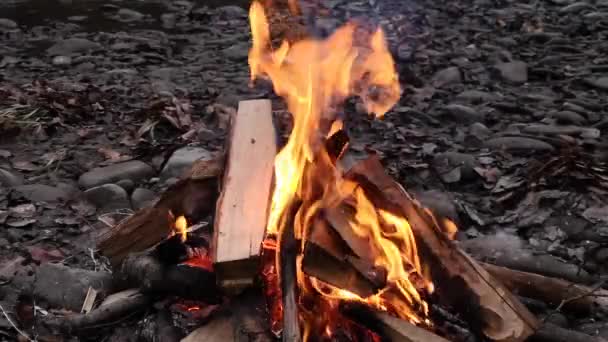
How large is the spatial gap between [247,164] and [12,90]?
13.5 feet

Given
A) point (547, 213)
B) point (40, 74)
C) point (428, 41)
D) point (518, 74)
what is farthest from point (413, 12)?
point (547, 213)

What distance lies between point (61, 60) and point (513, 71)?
5.03 meters

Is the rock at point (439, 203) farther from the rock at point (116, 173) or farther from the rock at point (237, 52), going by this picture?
the rock at point (237, 52)

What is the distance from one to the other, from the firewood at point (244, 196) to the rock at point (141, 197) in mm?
1243

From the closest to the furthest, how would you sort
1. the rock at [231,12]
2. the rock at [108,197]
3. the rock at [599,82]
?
the rock at [108,197] < the rock at [599,82] < the rock at [231,12]

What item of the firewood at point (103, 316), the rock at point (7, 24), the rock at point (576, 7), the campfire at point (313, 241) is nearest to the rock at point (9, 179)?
the campfire at point (313, 241)

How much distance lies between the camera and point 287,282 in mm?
2727

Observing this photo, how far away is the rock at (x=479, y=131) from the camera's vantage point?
5540 millimetres

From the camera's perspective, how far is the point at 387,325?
265 centimetres

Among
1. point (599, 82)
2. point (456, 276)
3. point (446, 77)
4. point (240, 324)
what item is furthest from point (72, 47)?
point (456, 276)

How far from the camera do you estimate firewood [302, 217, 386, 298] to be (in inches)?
104

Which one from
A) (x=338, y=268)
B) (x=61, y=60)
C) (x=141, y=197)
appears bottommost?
(x=141, y=197)

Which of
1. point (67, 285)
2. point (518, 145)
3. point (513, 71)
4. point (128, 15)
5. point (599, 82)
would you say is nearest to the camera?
point (67, 285)

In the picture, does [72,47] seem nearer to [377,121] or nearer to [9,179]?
[9,179]
